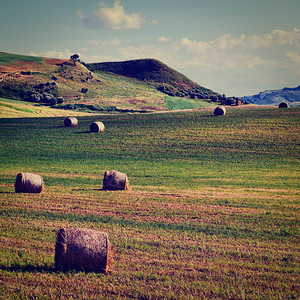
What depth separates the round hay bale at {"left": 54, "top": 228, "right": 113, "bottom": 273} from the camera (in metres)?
9.92

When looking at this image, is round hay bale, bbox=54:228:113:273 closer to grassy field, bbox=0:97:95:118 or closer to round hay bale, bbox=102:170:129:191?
round hay bale, bbox=102:170:129:191

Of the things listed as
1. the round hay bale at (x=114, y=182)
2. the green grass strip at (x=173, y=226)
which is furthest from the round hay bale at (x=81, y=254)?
the round hay bale at (x=114, y=182)

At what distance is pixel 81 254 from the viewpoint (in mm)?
9953

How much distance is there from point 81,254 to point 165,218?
607 cm

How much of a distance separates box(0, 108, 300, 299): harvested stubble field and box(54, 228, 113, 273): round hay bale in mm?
370

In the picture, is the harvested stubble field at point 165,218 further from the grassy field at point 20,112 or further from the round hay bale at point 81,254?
the grassy field at point 20,112

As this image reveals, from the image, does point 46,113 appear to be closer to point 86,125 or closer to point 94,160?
point 86,125

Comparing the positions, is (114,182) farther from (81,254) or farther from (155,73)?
(155,73)

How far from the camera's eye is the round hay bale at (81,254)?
9.92m

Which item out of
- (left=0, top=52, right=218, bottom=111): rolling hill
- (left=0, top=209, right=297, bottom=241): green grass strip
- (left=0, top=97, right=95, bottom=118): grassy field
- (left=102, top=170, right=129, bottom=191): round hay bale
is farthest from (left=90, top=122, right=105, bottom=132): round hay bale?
(left=0, top=52, right=218, bottom=111): rolling hill

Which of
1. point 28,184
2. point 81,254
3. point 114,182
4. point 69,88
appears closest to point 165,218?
point 81,254

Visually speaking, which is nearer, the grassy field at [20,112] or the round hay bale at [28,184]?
the round hay bale at [28,184]

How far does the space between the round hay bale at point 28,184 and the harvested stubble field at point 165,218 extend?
0.56 metres

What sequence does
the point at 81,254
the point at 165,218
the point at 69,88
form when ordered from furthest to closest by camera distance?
the point at 69,88 < the point at 165,218 < the point at 81,254
